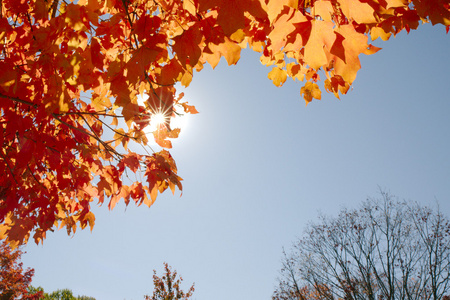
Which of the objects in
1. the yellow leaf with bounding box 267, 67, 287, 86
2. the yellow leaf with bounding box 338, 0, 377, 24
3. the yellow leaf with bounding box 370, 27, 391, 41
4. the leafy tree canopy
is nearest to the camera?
the yellow leaf with bounding box 338, 0, 377, 24

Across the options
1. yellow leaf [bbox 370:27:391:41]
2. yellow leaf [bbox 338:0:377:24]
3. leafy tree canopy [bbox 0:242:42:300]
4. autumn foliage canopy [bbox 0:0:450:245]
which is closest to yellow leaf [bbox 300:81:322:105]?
autumn foliage canopy [bbox 0:0:450:245]

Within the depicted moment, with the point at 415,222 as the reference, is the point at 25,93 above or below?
below

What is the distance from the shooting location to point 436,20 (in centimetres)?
116

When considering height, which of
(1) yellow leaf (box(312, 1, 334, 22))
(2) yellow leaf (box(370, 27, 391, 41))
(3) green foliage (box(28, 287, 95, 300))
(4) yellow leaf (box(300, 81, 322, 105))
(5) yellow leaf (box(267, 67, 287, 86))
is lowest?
(1) yellow leaf (box(312, 1, 334, 22))

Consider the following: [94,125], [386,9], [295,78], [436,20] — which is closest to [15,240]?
[94,125]

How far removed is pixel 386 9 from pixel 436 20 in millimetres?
319

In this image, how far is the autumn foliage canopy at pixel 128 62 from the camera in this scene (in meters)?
1.06

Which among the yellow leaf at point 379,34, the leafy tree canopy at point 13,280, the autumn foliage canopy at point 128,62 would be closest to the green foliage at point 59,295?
the leafy tree canopy at point 13,280

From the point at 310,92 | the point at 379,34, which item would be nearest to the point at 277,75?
the point at 310,92

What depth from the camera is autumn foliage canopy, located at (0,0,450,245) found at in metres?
1.06

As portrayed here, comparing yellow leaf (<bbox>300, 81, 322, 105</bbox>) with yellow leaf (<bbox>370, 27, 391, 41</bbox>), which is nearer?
yellow leaf (<bbox>370, 27, 391, 41</bbox>)

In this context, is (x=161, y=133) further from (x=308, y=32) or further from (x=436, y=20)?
(x=436, y=20)

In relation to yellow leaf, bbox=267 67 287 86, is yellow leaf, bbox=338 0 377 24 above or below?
below

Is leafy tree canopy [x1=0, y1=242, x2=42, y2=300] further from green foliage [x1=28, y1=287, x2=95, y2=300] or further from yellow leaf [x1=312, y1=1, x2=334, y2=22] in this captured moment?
yellow leaf [x1=312, y1=1, x2=334, y2=22]
